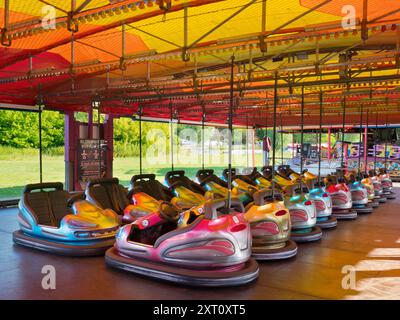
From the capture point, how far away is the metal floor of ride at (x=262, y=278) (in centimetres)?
268

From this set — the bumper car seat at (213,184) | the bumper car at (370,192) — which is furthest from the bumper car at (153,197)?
the bumper car at (370,192)

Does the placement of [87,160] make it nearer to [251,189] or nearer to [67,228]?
[251,189]

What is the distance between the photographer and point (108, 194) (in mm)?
4898

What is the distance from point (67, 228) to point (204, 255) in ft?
5.11

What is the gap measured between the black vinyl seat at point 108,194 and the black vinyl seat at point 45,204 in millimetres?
301

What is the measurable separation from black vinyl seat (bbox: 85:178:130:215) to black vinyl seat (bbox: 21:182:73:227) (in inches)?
11.9

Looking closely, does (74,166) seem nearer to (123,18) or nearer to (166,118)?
(166,118)

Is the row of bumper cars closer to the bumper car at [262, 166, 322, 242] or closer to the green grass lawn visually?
the bumper car at [262, 166, 322, 242]

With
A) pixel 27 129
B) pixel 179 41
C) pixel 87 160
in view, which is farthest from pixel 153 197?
pixel 27 129

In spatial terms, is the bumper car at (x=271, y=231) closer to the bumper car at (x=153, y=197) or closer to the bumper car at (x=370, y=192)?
the bumper car at (x=153, y=197)
